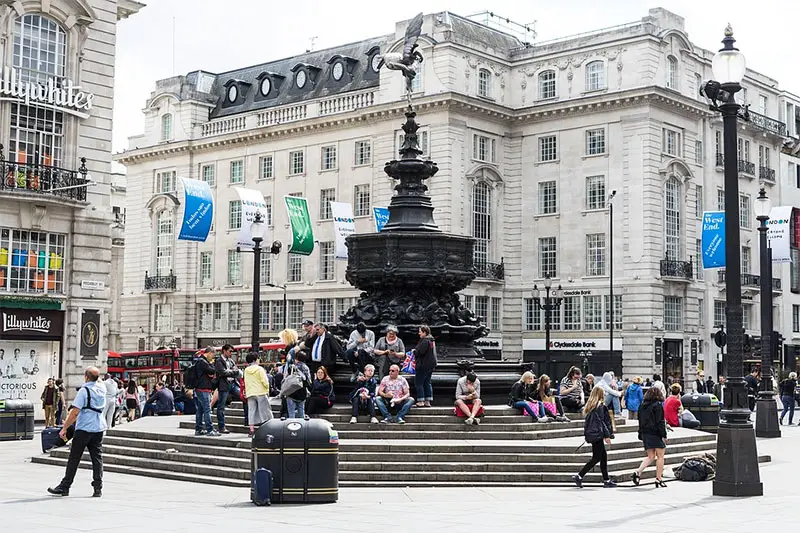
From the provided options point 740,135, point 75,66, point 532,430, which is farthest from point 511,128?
point 532,430

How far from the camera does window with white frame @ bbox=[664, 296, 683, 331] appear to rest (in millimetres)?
59547

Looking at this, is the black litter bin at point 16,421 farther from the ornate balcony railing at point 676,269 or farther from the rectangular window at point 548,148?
the rectangular window at point 548,148

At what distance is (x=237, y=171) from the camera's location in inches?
2771

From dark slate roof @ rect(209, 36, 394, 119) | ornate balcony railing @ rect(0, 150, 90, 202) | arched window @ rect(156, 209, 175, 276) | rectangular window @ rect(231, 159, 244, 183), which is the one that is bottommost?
ornate balcony railing @ rect(0, 150, 90, 202)

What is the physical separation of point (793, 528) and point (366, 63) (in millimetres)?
55780

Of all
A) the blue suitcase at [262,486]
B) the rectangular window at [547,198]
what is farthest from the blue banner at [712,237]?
the blue suitcase at [262,486]

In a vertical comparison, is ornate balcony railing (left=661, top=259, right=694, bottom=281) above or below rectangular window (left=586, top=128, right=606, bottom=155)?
below

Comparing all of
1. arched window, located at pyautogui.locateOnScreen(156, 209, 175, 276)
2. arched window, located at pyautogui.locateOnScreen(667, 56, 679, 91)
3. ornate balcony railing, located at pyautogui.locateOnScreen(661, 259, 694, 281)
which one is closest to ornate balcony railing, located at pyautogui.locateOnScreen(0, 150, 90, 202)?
ornate balcony railing, located at pyautogui.locateOnScreen(661, 259, 694, 281)

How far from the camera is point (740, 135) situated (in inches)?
2608

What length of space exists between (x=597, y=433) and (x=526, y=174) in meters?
46.4

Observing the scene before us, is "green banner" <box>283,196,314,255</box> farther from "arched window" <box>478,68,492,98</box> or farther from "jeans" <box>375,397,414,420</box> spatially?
"jeans" <box>375,397,414,420</box>

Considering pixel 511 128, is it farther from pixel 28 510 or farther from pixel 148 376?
pixel 28 510

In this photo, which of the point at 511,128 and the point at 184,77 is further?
the point at 184,77

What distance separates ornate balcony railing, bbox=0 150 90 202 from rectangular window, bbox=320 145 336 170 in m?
29.4
